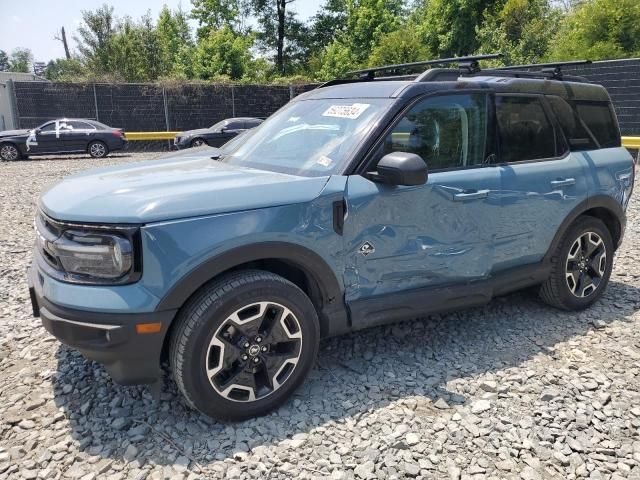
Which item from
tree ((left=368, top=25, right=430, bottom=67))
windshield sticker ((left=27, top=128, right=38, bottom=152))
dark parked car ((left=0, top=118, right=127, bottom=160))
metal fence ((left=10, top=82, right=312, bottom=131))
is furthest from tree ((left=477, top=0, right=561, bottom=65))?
windshield sticker ((left=27, top=128, right=38, bottom=152))

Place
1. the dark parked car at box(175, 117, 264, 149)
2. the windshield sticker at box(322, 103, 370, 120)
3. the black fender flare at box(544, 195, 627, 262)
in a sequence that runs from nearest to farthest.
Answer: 1. the windshield sticker at box(322, 103, 370, 120)
2. the black fender flare at box(544, 195, 627, 262)
3. the dark parked car at box(175, 117, 264, 149)

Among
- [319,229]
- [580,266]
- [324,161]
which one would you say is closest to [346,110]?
[324,161]

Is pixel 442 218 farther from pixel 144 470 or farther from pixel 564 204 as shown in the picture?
pixel 144 470

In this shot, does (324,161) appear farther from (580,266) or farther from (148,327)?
(580,266)

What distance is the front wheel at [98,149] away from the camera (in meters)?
17.2

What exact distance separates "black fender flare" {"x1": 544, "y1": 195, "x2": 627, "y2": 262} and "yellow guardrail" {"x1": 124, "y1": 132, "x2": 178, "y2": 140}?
18799mm

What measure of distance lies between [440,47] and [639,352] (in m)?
27.8

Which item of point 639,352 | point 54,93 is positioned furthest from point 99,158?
point 639,352

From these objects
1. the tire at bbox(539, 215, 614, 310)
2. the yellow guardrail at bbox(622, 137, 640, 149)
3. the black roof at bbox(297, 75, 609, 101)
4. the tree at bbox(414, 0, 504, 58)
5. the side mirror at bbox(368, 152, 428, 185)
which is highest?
the tree at bbox(414, 0, 504, 58)

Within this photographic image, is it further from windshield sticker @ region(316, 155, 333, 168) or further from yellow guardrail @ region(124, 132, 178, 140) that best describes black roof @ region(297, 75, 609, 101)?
yellow guardrail @ region(124, 132, 178, 140)

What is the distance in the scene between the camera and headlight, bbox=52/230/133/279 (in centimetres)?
246

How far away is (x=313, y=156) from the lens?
10.6 ft

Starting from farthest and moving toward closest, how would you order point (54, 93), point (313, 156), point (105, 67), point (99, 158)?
point (105, 67) < point (54, 93) < point (99, 158) < point (313, 156)

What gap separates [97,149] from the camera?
1731 cm
